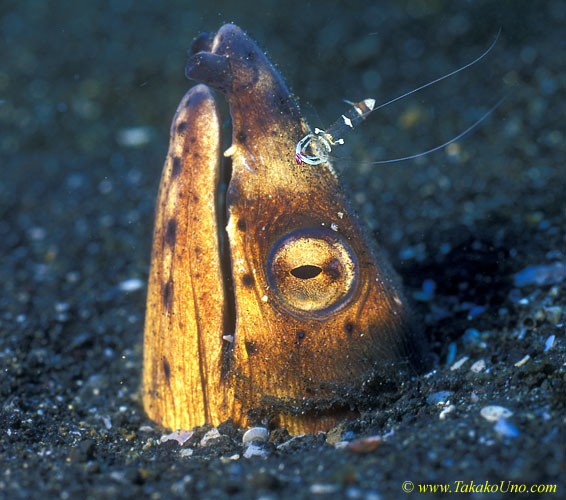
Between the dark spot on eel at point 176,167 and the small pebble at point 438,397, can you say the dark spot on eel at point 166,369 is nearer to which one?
the dark spot on eel at point 176,167

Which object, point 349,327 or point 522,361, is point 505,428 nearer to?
point 349,327

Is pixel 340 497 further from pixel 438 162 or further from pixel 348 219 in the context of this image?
pixel 438 162

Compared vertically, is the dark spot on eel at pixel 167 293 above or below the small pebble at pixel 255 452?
above

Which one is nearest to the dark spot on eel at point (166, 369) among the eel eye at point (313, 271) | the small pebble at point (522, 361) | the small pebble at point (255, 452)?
the small pebble at point (255, 452)

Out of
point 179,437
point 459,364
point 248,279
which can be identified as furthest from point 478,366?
point 179,437

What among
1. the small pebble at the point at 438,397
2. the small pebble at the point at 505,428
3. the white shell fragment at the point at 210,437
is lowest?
the small pebble at the point at 505,428

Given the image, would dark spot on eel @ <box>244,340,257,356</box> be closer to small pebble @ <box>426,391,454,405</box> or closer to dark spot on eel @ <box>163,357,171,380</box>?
dark spot on eel @ <box>163,357,171,380</box>

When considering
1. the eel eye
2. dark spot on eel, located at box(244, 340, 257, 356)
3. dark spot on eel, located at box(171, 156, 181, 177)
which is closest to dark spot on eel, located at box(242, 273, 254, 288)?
the eel eye

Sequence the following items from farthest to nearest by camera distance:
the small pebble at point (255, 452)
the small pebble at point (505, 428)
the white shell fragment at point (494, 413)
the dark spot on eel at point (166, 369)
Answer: the dark spot on eel at point (166, 369)
the small pebble at point (255, 452)
the white shell fragment at point (494, 413)
the small pebble at point (505, 428)
